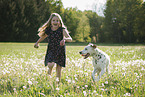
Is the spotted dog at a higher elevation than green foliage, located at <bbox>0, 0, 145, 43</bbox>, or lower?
lower

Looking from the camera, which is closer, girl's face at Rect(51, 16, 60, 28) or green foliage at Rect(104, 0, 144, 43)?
girl's face at Rect(51, 16, 60, 28)

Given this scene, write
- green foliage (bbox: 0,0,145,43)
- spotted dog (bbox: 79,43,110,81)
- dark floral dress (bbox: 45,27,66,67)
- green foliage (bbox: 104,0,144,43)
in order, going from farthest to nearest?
1. green foliage (bbox: 104,0,144,43)
2. green foliage (bbox: 0,0,145,43)
3. spotted dog (bbox: 79,43,110,81)
4. dark floral dress (bbox: 45,27,66,67)

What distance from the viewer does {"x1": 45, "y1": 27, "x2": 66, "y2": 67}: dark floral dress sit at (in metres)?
5.19

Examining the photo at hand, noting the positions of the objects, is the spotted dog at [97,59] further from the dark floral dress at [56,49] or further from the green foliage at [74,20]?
the green foliage at [74,20]

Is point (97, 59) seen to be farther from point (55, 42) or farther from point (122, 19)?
point (122, 19)

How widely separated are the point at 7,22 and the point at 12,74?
50805 mm

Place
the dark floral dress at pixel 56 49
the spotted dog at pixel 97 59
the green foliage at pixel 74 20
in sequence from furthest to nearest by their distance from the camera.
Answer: the green foliage at pixel 74 20 < the spotted dog at pixel 97 59 < the dark floral dress at pixel 56 49

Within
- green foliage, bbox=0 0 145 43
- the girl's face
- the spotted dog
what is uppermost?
green foliage, bbox=0 0 145 43

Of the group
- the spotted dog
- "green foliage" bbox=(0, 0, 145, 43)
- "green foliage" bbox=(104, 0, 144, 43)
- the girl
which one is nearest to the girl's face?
the girl

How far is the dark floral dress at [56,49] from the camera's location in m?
5.19

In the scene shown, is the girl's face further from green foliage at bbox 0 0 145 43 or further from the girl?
green foliage at bbox 0 0 145 43

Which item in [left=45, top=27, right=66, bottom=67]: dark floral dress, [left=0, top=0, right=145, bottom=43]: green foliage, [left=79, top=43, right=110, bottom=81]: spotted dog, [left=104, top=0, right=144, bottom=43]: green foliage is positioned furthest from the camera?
[left=104, top=0, right=144, bottom=43]: green foliage

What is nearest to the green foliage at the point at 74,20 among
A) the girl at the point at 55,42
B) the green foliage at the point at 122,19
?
the green foliage at the point at 122,19

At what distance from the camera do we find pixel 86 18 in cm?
7406
